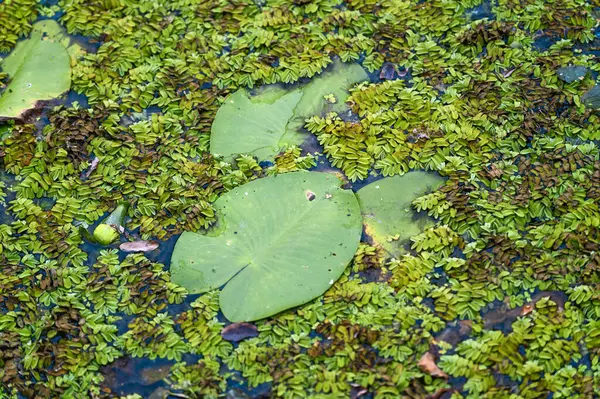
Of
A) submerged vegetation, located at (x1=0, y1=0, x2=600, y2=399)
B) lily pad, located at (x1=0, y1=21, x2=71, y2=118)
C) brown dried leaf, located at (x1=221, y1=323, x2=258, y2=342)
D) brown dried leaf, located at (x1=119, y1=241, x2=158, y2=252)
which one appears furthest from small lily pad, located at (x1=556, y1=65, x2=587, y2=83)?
lily pad, located at (x1=0, y1=21, x2=71, y2=118)

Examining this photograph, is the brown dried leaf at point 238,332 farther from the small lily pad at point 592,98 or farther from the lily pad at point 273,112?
the small lily pad at point 592,98

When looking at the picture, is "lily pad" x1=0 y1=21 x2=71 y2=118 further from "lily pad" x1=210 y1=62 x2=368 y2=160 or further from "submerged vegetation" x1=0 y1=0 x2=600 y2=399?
"lily pad" x1=210 y1=62 x2=368 y2=160

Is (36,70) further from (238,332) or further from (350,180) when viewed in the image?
(238,332)

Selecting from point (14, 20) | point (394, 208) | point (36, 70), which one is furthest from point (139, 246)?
point (14, 20)

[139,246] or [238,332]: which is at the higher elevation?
[139,246]

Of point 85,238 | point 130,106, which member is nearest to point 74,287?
point 85,238

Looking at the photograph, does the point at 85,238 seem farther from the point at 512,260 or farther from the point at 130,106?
the point at 512,260
